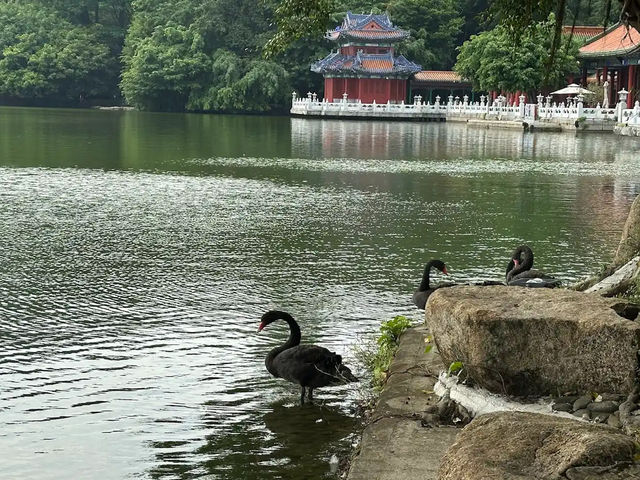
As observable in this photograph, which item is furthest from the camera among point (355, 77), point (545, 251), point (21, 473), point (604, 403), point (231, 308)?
point (355, 77)

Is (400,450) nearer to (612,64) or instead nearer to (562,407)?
(562,407)

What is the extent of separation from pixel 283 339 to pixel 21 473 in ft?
11.4

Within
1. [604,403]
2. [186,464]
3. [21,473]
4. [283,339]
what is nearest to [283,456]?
[186,464]

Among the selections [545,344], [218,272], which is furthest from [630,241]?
[218,272]

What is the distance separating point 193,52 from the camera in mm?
72375

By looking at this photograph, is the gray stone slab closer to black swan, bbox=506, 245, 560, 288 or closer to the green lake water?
the green lake water

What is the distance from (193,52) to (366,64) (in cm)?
1284

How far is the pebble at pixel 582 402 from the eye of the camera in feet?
18.3

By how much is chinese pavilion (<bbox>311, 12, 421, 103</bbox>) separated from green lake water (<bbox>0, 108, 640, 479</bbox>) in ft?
127

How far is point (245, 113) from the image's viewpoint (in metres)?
71.8

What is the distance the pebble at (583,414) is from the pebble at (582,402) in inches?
1.0

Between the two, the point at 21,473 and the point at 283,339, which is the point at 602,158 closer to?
the point at 283,339

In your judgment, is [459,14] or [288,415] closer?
[288,415]

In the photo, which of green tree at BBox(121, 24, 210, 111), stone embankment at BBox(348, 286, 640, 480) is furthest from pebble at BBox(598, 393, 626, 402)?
green tree at BBox(121, 24, 210, 111)
